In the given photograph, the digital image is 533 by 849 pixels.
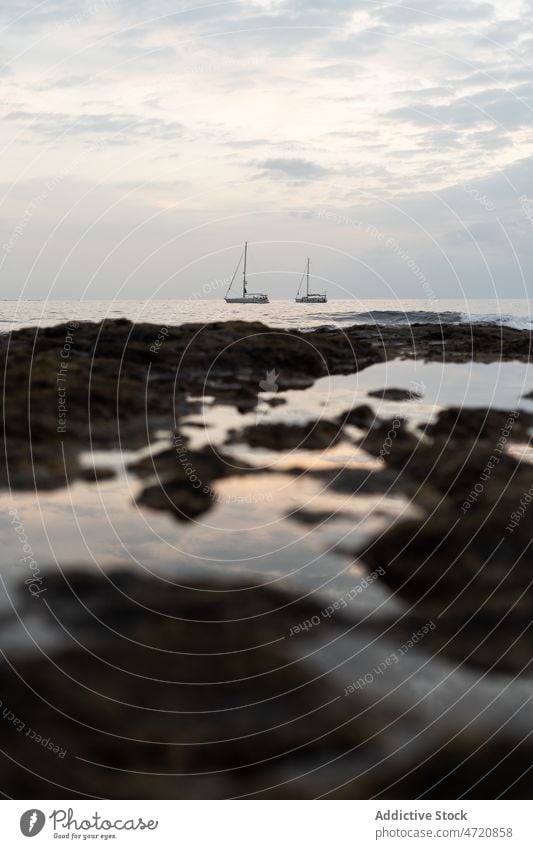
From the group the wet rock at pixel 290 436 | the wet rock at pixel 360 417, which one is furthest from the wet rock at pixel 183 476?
the wet rock at pixel 360 417

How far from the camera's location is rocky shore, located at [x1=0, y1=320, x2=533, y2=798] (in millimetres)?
5223

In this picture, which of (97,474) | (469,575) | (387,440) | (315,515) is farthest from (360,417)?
(469,575)

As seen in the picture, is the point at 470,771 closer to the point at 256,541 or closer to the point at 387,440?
the point at 256,541

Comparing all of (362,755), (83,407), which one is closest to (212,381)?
(83,407)

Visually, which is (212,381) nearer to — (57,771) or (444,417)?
(444,417)

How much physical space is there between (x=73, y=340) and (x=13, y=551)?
19.8m

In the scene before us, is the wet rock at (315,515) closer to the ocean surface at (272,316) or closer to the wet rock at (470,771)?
the wet rock at (470,771)

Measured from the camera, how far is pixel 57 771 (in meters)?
5.11

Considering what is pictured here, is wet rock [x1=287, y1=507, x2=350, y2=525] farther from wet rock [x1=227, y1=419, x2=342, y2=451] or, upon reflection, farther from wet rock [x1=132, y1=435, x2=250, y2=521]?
wet rock [x1=227, y1=419, x2=342, y2=451]
